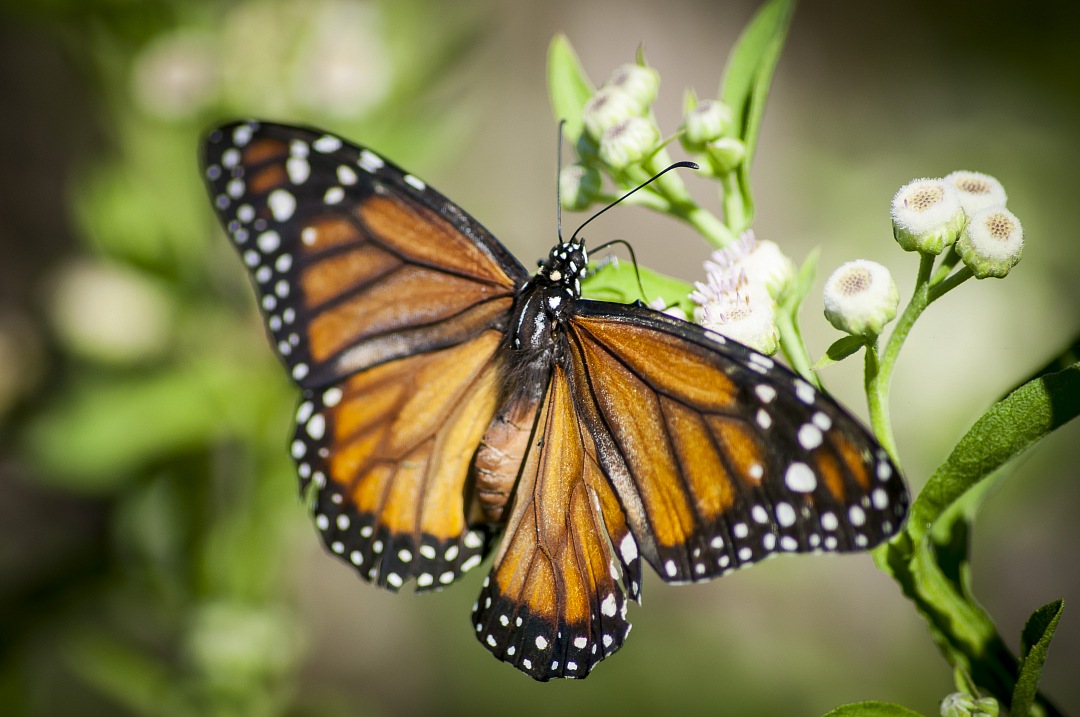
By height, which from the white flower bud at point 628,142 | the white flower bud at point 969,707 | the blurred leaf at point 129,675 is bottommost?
the blurred leaf at point 129,675

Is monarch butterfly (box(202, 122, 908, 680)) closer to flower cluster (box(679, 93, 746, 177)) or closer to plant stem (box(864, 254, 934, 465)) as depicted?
plant stem (box(864, 254, 934, 465))

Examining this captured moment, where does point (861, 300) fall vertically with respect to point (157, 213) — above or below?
below

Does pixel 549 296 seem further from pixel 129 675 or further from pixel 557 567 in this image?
pixel 129 675

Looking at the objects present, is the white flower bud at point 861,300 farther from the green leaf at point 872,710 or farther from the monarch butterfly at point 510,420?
the green leaf at point 872,710

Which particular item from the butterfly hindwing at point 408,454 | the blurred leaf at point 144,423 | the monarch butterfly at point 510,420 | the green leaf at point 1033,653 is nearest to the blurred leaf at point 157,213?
the blurred leaf at point 144,423

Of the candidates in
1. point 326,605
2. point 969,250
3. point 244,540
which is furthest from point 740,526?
point 326,605

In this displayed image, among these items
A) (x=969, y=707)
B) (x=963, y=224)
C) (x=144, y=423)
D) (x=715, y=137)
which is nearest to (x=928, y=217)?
(x=963, y=224)

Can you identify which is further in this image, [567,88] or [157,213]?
[157,213]
